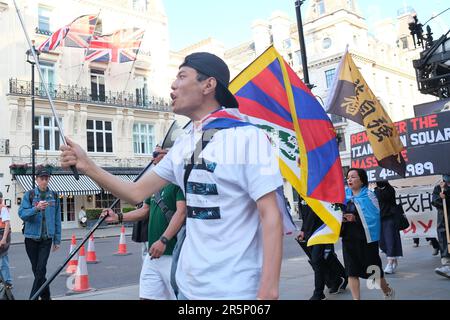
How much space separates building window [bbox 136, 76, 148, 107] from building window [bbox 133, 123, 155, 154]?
1.66m

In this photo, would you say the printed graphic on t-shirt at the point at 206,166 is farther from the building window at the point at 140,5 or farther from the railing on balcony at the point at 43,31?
the building window at the point at 140,5

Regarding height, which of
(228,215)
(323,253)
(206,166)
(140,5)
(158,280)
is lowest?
(323,253)

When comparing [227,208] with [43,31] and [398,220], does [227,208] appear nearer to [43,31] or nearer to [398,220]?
[398,220]

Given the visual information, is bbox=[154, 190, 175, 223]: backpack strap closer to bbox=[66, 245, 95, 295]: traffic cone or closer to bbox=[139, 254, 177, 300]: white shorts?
bbox=[139, 254, 177, 300]: white shorts

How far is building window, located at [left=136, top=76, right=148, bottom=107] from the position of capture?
109 feet

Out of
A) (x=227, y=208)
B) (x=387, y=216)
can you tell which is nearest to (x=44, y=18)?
(x=387, y=216)

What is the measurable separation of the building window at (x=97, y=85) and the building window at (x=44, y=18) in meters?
4.09

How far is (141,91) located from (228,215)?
32.9 m

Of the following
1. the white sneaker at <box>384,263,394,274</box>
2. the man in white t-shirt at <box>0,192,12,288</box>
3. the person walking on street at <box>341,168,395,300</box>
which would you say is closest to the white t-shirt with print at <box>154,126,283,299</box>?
the person walking on street at <box>341,168,395,300</box>

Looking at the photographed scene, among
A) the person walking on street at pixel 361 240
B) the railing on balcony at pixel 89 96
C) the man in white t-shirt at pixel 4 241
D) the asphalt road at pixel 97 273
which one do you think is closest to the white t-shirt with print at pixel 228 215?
the person walking on street at pixel 361 240

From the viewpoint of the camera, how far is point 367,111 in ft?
21.0

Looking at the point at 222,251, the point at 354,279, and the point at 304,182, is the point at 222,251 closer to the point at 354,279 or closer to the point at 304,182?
the point at 304,182

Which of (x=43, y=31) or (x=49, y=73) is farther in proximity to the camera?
(x=49, y=73)
